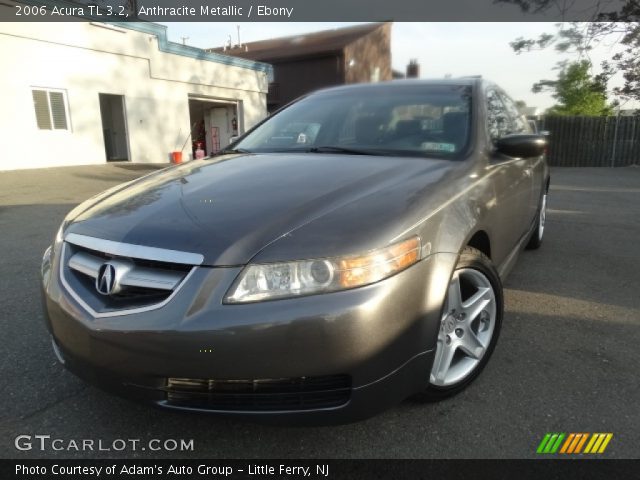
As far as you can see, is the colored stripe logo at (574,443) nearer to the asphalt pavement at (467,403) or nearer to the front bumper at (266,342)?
the asphalt pavement at (467,403)

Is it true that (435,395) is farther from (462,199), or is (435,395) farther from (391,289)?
(462,199)

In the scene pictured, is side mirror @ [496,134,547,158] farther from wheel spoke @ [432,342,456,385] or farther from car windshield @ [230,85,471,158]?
wheel spoke @ [432,342,456,385]

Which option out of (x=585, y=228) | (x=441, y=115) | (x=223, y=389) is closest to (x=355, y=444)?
(x=223, y=389)

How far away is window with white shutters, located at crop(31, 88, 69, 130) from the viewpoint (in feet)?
39.6

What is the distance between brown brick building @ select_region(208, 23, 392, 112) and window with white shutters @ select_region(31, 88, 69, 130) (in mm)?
12903

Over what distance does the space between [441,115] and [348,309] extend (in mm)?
1699

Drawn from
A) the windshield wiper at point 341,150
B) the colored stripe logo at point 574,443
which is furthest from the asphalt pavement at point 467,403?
the windshield wiper at point 341,150

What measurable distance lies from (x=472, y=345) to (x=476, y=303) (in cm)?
20

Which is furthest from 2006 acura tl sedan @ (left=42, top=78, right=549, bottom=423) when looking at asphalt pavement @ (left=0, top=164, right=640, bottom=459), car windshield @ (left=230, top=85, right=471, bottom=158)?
car windshield @ (left=230, top=85, right=471, bottom=158)

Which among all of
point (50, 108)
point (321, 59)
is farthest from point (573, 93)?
point (50, 108)

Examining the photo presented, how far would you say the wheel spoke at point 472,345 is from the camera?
221 centimetres

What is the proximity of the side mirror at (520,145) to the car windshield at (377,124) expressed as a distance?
8.6 inches

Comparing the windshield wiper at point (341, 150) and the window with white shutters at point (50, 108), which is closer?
the windshield wiper at point (341, 150)

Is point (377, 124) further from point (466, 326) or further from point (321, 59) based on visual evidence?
point (321, 59)
